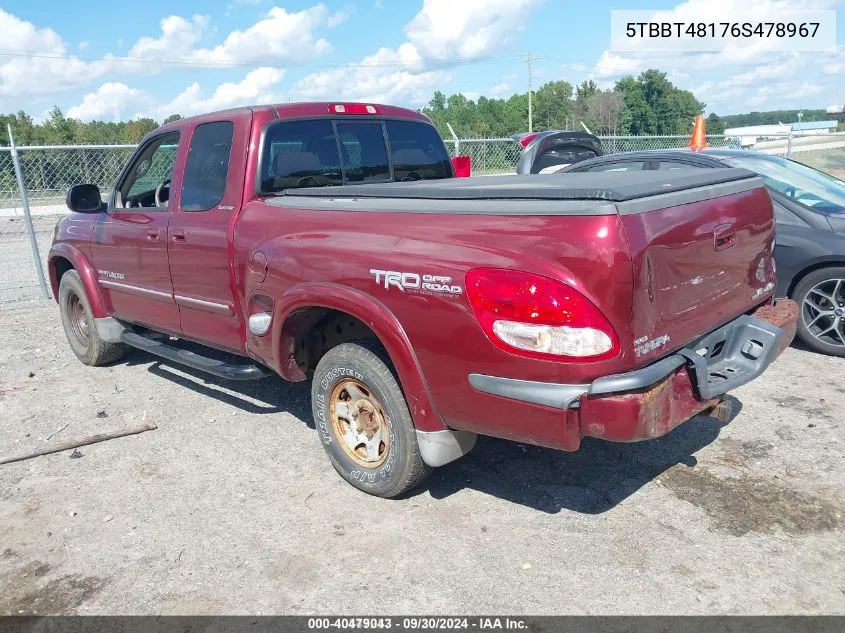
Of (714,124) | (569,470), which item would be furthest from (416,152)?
(714,124)

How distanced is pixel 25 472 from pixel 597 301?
3.65 meters

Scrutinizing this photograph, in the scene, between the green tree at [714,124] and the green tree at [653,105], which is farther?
the green tree at [653,105]

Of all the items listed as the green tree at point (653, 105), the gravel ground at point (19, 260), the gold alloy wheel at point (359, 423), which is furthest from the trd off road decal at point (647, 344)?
the green tree at point (653, 105)

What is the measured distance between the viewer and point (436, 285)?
2.98 m

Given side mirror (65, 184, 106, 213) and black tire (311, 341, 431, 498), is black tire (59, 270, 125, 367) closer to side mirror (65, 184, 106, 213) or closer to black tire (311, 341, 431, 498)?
side mirror (65, 184, 106, 213)

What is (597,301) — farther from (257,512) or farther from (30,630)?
(30,630)

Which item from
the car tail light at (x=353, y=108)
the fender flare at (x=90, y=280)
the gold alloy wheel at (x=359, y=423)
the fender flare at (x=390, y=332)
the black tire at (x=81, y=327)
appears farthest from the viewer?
the black tire at (x=81, y=327)

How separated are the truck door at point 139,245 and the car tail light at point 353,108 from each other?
3.74ft

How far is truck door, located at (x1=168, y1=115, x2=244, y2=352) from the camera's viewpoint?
166 inches

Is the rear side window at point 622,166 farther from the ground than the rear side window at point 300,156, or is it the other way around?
the rear side window at point 300,156

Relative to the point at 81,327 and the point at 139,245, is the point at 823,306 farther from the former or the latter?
the point at 81,327

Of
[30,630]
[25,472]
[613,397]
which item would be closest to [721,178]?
[613,397]

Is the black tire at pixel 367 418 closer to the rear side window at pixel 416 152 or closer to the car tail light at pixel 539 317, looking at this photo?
the car tail light at pixel 539 317

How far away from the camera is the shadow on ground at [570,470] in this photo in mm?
3691
